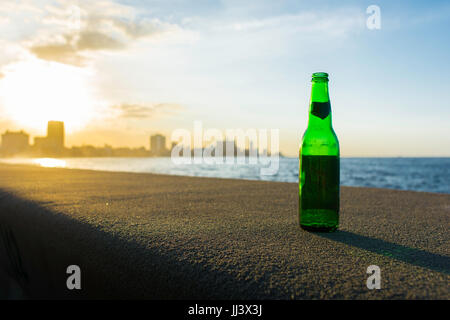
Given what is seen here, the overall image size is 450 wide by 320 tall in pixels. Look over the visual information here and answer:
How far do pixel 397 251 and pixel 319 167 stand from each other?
1.44 feet

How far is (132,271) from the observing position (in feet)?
3.56

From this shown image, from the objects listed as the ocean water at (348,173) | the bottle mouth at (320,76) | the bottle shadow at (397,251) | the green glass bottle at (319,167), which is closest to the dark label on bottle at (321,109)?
the green glass bottle at (319,167)

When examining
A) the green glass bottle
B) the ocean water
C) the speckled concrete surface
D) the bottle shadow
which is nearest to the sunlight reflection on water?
the ocean water

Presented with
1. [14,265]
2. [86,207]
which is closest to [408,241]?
[86,207]

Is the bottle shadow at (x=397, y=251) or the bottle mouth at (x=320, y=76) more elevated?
the bottle mouth at (x=320, y=76)

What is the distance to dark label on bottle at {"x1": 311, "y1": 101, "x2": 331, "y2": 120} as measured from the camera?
1404 millimetres

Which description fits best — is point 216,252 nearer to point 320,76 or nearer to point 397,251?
point 397,251

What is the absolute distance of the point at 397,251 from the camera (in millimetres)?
1140

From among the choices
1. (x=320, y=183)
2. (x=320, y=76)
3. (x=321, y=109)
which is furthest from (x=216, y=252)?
(x=320, y=76)

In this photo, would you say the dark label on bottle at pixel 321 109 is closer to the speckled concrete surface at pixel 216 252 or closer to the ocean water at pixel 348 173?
the speckled concrete surface at pixel 216 252

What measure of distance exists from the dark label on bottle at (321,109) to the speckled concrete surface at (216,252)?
1.72 ft

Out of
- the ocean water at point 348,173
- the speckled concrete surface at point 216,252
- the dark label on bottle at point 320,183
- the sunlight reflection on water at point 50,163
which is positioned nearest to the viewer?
the speckled concrete surface at point 216,252

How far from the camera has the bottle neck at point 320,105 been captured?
1404 mm

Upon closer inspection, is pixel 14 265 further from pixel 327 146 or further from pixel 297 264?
pixel 327 146
